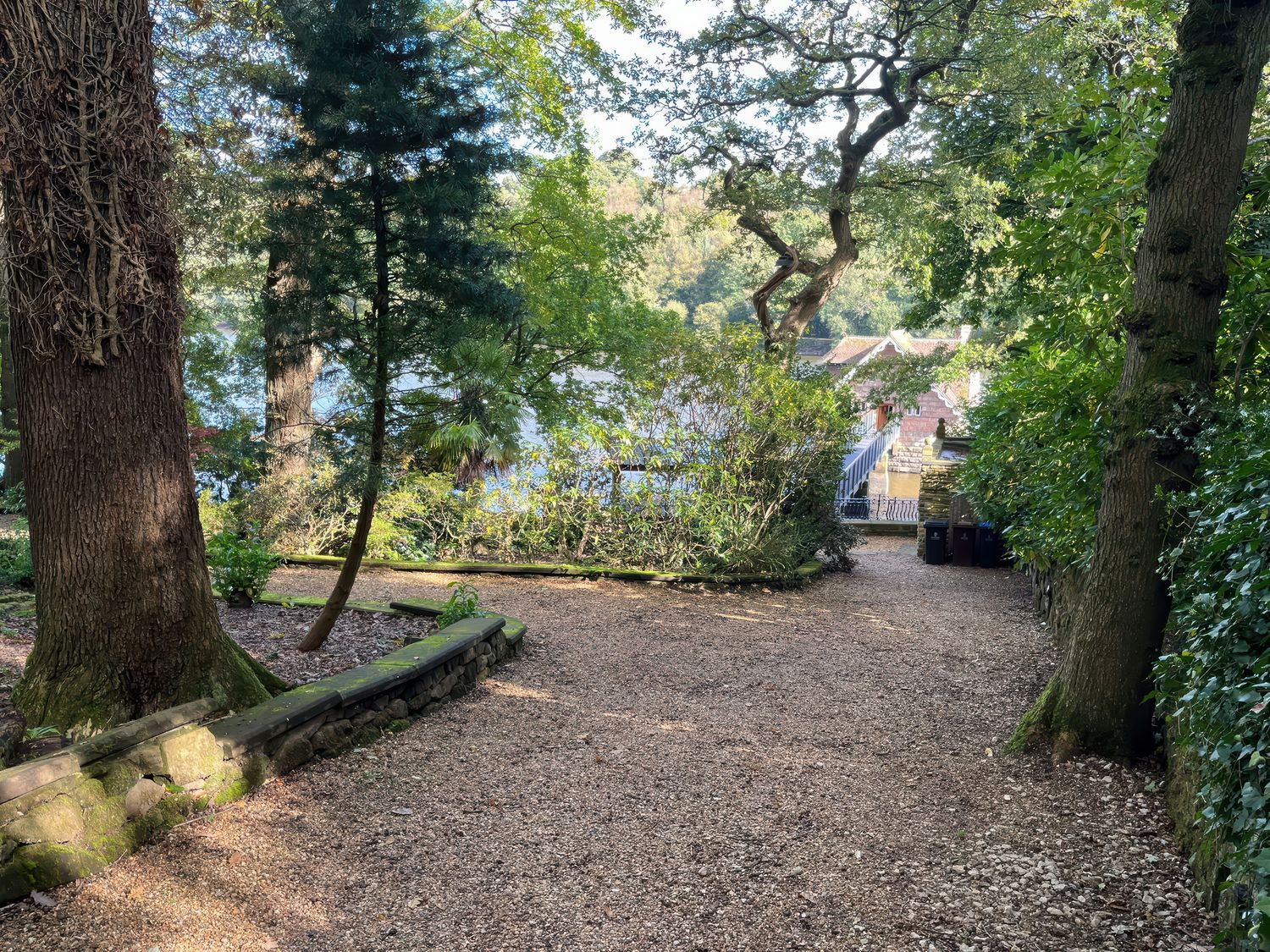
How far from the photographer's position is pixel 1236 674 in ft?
8.23

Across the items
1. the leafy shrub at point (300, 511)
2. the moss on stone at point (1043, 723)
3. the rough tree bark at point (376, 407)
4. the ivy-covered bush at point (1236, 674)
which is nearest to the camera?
the ivy-covered bush at point (1236, 674)

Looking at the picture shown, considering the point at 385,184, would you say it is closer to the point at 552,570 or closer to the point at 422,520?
the point at 552,570

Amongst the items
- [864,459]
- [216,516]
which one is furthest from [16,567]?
[864,459]

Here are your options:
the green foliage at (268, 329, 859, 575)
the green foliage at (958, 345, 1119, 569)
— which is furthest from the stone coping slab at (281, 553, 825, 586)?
the green foliage at (958, 345, 1119, 569)

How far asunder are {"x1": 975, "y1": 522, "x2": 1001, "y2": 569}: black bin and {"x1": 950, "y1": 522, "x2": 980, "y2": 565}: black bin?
8cm

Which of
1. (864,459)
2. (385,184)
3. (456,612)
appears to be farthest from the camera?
(864,459)

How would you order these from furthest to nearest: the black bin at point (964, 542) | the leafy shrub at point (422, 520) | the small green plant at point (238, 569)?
the black bin at point (964, 542) → the leafy shrub at point (422, 520) → the small green plant at point (238, 569)

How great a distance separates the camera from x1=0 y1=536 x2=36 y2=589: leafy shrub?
7319mm

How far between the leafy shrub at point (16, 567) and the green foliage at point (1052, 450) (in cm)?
756

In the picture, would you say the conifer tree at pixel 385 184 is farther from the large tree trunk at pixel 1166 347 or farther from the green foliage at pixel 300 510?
the green foliage at pixel 300 510

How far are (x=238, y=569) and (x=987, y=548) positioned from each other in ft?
38.3

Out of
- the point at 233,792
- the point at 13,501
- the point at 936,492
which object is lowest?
the point at 233,792

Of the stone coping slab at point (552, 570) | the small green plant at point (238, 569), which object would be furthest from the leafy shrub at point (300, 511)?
the small green plant at point (238, 569)

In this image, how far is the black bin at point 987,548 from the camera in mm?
14484
